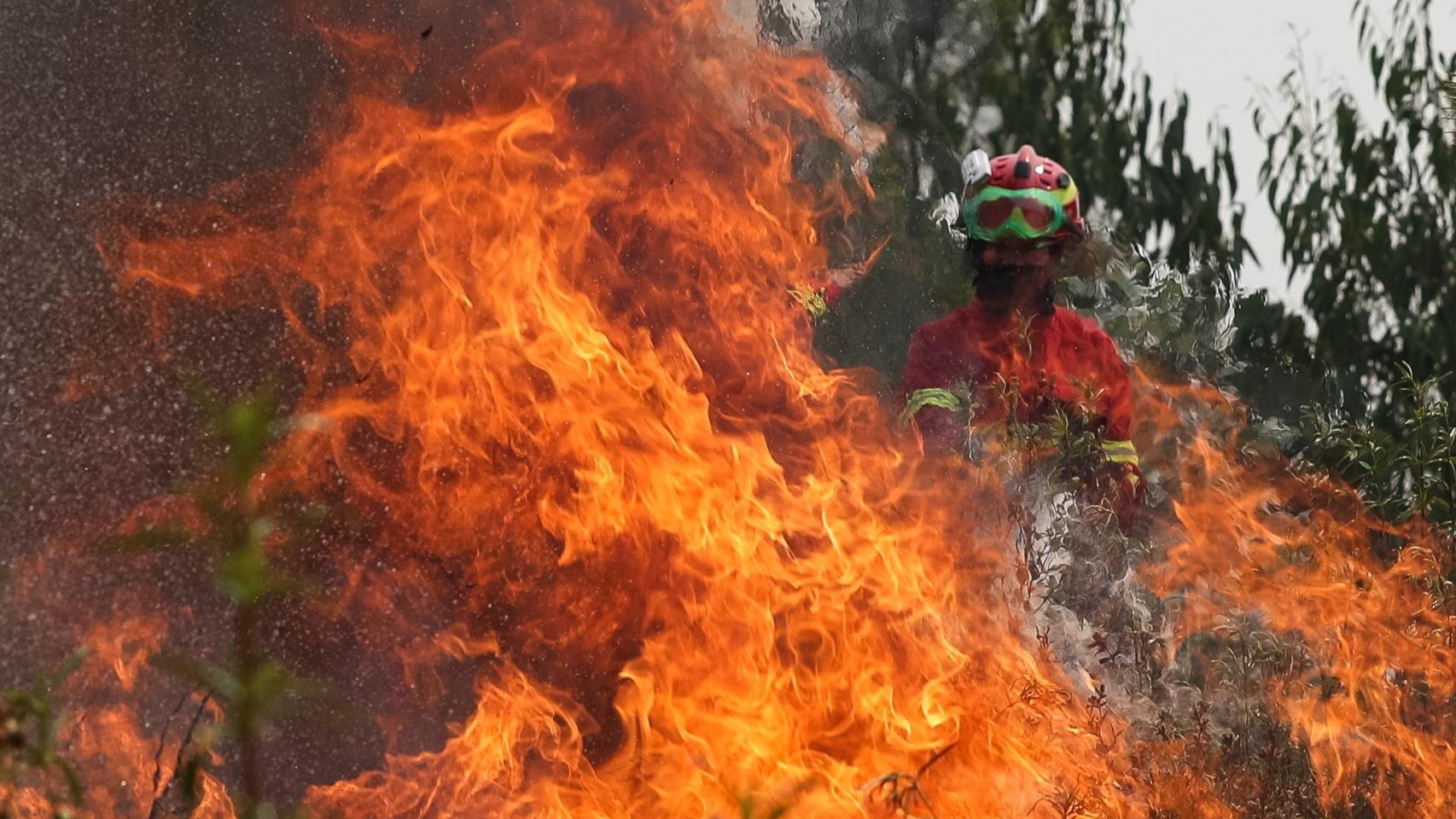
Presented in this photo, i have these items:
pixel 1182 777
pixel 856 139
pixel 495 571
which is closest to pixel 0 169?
pixel 495 571

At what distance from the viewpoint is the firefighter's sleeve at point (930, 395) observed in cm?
393

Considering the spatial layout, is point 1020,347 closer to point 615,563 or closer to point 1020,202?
point 1020,202

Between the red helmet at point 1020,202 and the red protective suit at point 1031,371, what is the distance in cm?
23

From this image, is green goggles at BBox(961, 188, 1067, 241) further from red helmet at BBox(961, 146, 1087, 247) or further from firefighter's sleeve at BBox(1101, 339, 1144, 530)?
firefighter's sleeve at BBox(1101, 339, 1144, 530)

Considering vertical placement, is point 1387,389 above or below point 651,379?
below

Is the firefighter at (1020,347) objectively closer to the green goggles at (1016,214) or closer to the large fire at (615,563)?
the green goggles at (1016,214)

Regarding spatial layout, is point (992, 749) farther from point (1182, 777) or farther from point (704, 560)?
point (704, 560)

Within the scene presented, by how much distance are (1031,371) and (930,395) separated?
319 millimetres

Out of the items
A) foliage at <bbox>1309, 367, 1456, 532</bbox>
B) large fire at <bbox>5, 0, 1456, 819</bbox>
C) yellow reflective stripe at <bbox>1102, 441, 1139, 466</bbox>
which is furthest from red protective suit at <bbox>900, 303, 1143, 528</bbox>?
foliage at <bbox>1309, 367, 1456, 532</bbox>

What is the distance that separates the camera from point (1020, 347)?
4008 millimetres

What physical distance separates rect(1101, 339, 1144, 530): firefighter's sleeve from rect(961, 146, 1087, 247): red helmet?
38 cm

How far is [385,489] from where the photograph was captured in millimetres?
3633

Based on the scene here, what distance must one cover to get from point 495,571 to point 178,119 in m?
1.40

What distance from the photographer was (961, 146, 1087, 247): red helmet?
4.00 meters
